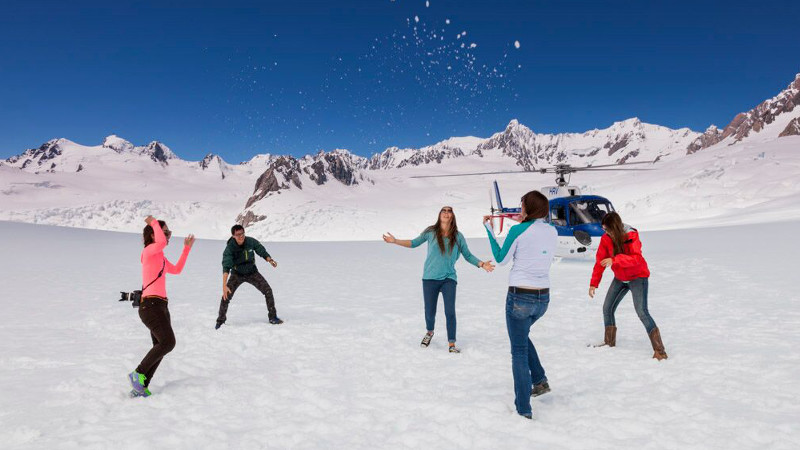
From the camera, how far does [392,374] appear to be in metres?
6.05

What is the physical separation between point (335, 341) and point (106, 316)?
16.8 ft

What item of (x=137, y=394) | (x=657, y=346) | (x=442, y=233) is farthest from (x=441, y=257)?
(x=137, y=394)

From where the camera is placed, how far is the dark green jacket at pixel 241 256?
840 centimetres

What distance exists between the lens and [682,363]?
6191 millimetres

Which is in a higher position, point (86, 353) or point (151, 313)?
point (151, 313)

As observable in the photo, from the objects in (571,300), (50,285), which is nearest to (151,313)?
(571,300)

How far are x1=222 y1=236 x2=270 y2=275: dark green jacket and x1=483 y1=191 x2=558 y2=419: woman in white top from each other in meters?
5.23

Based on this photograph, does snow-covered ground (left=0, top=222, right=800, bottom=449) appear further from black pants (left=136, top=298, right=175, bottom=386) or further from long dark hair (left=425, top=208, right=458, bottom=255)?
long dark hair (left=425, top=208, right=458, bottom=255)

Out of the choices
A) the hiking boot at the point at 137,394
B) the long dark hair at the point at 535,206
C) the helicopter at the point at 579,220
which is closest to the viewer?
the long dark hair at the point at 535,206

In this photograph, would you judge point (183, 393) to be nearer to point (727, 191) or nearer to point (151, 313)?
point (151, 313)

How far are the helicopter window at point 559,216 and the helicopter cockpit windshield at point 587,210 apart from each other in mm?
Result: 255

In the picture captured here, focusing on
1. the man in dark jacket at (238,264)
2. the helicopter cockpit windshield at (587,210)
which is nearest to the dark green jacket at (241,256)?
the man in dark jacket at (238,264)

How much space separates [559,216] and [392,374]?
12114mm

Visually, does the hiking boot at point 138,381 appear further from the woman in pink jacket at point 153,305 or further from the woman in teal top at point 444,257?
the woman in teal top at point 444,257
